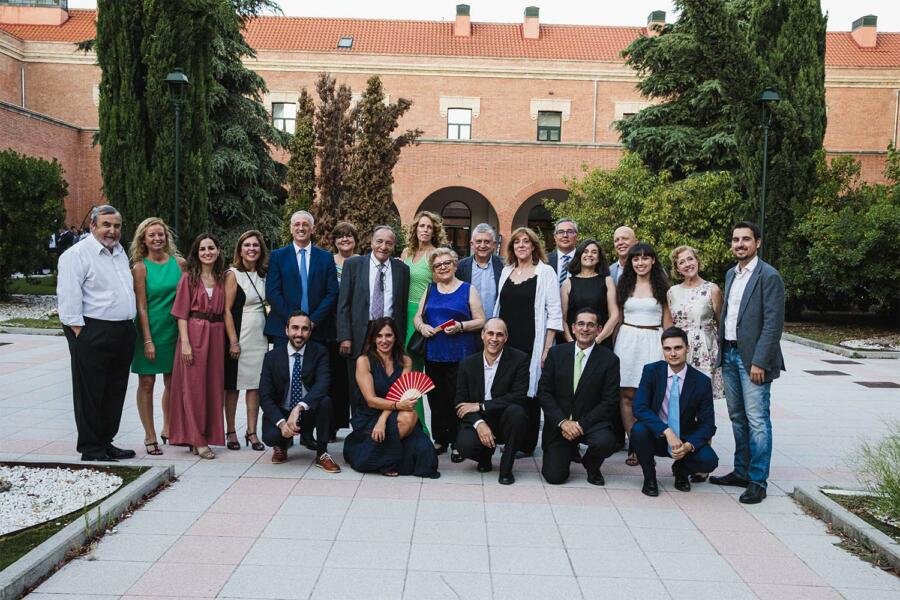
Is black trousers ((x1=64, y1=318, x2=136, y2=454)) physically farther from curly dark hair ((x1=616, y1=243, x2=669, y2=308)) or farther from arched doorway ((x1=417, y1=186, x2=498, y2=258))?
arched doorway ((x1=417, y1=186, x2=498, y2=258))

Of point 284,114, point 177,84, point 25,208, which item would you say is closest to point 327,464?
point 177,84

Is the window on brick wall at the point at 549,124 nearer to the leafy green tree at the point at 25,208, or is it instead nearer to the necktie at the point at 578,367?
the leafy green tree at the point at 25,208

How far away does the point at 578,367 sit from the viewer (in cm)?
590

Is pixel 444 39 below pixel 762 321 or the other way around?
the other way around

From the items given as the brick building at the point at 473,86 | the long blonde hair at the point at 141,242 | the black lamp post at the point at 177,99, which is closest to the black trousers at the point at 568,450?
the long blonde hair at the point at 141,242

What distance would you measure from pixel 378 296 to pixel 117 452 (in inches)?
95.9

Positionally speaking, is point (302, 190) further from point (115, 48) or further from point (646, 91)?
point (646, 91)

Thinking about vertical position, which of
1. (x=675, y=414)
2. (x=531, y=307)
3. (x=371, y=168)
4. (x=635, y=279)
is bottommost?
(x=675, y=414)

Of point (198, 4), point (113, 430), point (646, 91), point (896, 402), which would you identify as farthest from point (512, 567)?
point (646, 91)

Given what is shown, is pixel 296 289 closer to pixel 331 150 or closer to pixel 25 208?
pixel 25 208

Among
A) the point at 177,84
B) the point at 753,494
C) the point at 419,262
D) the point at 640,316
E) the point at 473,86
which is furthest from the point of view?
the point at 473,86

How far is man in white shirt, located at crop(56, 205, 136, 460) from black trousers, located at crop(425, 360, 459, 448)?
8.11 ft

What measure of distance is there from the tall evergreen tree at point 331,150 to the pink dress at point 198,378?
43.2 feet

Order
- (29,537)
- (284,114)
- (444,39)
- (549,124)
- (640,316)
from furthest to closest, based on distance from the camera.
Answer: (444,39)
(549,124)
(284,114)
(640,316)
(29,537)
